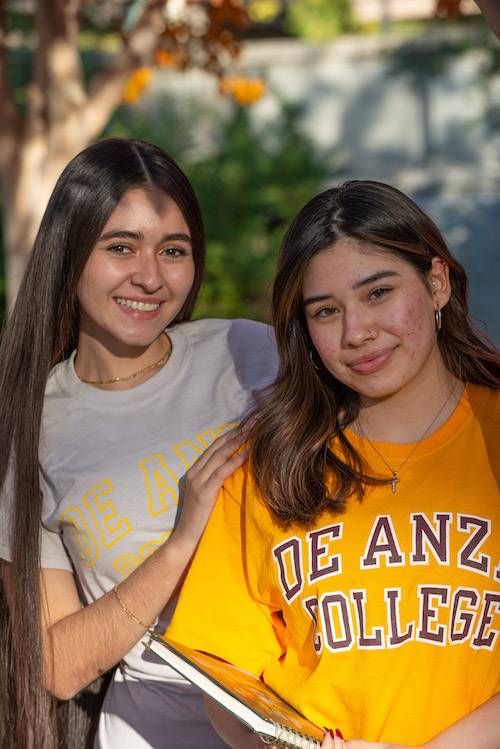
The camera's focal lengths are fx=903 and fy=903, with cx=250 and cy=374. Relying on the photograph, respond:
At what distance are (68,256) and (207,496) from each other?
0.81 metres

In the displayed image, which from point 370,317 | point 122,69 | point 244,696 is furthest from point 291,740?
point 122,69

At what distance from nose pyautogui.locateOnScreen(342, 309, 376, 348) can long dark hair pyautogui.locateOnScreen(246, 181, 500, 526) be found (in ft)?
0.56

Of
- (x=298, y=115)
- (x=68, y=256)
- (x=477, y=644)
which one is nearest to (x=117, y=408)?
(x=68, y=256)

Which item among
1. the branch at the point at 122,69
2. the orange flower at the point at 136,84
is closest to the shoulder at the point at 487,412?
the branch at the point at 122,69

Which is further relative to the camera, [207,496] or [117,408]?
[117,408]

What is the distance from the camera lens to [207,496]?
2189mm

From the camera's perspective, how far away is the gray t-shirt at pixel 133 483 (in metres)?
2.44

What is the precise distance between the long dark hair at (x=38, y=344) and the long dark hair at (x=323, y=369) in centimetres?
56

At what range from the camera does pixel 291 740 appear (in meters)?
1.77

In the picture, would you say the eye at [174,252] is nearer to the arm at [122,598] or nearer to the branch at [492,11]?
the arm at [122,598]

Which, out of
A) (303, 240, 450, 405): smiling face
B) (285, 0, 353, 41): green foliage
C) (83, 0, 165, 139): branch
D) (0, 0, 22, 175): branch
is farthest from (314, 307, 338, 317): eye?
(285, 0, 353, 41): green foliage

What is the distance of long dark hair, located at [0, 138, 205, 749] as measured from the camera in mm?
2441

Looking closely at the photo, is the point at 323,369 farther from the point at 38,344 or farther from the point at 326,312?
the point at 38,344

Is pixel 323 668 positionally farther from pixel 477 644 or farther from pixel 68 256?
pixel 68 256
